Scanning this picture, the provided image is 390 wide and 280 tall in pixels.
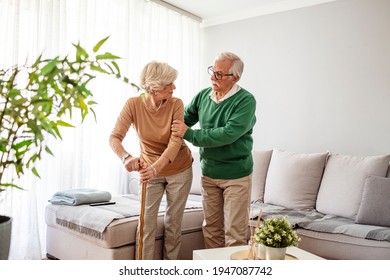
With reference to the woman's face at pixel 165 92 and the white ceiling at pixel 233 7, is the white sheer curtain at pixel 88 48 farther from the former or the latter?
the woman's face at pixel 165 92

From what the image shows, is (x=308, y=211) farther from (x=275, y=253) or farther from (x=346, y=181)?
(x=275, y=253)

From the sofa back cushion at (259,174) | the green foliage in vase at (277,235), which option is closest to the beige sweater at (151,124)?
the green foliage in vase at (277,235)

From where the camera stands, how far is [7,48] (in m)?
2.72

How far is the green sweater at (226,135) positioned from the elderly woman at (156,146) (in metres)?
0.12

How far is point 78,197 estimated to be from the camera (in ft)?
8.99

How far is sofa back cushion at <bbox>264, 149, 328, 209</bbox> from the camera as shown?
3.13 meters

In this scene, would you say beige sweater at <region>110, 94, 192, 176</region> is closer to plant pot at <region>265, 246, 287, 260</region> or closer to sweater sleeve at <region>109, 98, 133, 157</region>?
sweater sleeve at <region>109, 98, 133, 157</region>

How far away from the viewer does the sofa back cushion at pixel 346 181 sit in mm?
2840

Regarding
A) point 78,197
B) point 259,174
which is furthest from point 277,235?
point 259,174

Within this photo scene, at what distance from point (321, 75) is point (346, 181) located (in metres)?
1.12

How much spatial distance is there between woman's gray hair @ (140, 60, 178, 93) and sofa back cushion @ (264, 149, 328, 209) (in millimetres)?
1618

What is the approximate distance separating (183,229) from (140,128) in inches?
37.6
